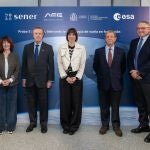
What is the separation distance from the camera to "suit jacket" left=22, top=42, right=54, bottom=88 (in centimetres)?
447

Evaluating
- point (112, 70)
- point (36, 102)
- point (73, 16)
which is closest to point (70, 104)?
point (36, 102)

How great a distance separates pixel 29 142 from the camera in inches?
159

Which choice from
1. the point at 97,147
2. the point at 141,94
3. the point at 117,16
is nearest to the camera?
the point at 97,147

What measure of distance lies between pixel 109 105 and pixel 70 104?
621mm

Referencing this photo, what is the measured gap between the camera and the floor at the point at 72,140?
385 centimetres

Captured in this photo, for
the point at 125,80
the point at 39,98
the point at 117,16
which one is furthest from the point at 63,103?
the point at 117,16

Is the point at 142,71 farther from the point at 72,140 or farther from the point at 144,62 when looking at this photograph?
the point at 72,140

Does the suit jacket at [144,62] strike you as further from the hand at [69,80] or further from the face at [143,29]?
the hand at [69,80]

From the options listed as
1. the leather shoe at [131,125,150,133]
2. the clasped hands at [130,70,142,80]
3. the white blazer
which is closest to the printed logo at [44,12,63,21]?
the white blazer

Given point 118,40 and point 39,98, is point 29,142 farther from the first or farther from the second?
point 118,40

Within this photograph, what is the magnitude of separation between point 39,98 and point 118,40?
1.62 meters

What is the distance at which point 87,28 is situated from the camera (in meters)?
4.85

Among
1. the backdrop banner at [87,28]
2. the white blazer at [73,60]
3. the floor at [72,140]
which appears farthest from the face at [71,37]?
the floor at [72,140]

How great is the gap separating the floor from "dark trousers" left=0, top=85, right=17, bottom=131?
0.14 meters
